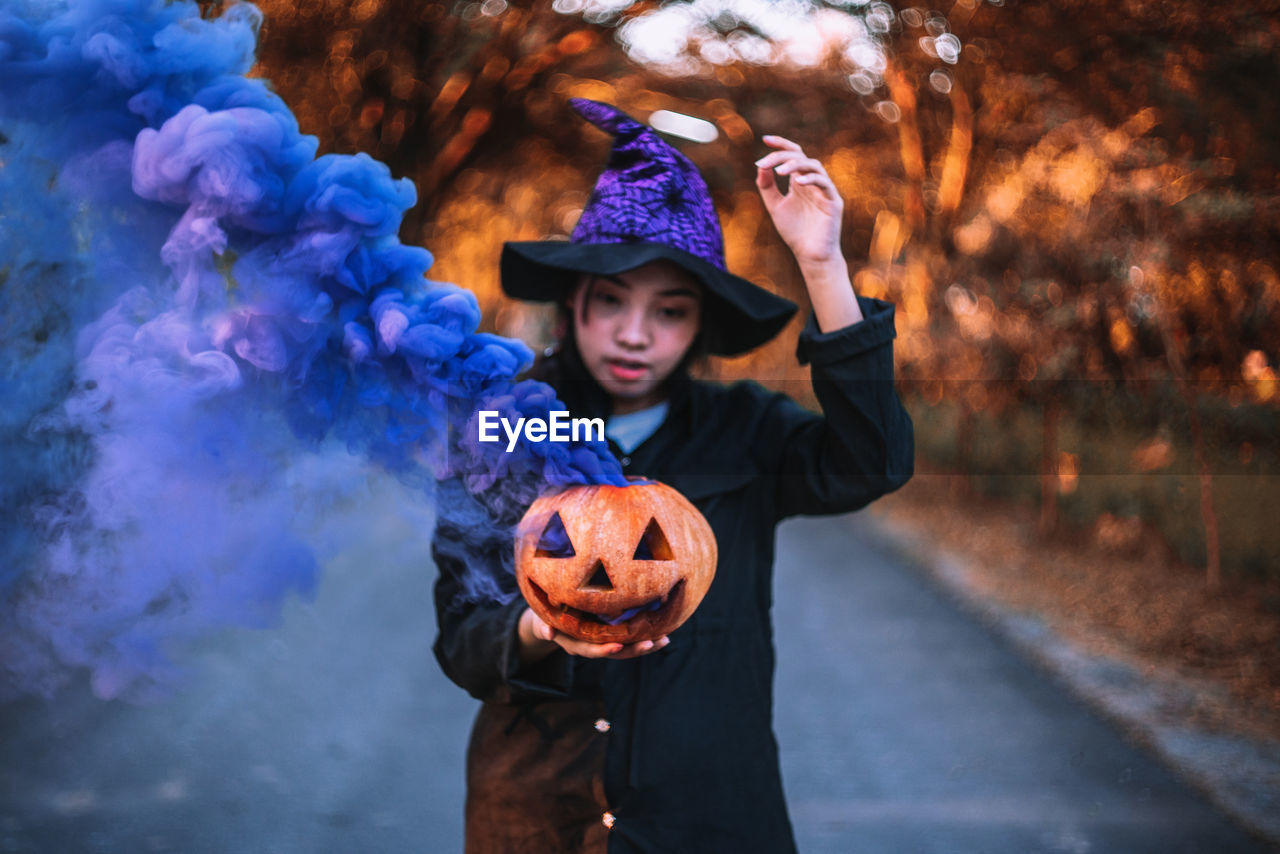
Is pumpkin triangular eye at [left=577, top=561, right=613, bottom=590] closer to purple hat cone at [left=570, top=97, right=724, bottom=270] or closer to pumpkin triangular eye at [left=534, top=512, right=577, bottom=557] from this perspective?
pumpkin triangular eye at [left=534, top=512, right=577, bottom=557]

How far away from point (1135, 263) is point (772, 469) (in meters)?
6.06

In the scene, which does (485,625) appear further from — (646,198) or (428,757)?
(428,757)

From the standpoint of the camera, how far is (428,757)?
5027 millimetres

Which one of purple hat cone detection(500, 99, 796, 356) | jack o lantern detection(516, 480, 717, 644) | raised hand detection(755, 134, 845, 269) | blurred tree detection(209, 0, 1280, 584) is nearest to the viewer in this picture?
jack o lantern detection(516, 480, 717, 644)

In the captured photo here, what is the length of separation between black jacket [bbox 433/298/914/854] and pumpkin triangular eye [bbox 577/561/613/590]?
208 millimetres

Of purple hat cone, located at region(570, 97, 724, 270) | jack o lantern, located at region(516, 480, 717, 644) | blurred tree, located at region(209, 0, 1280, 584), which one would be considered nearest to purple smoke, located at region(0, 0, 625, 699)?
jack o lantern, located at region(516, 480, 717, 644)

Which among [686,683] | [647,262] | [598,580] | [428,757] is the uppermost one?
[647,262]

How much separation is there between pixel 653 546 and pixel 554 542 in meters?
0.19

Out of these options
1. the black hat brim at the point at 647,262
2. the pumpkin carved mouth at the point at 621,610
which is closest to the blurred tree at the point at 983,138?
the black hat brim at the point at 647,262

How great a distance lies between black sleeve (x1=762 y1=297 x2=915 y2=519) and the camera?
188 centimetres

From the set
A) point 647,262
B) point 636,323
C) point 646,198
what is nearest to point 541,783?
point 636,323

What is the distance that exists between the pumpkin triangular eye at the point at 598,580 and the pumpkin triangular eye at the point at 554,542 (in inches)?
2.0

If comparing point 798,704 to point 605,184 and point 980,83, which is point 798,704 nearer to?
point 605,184

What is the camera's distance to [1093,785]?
4.69 metres
